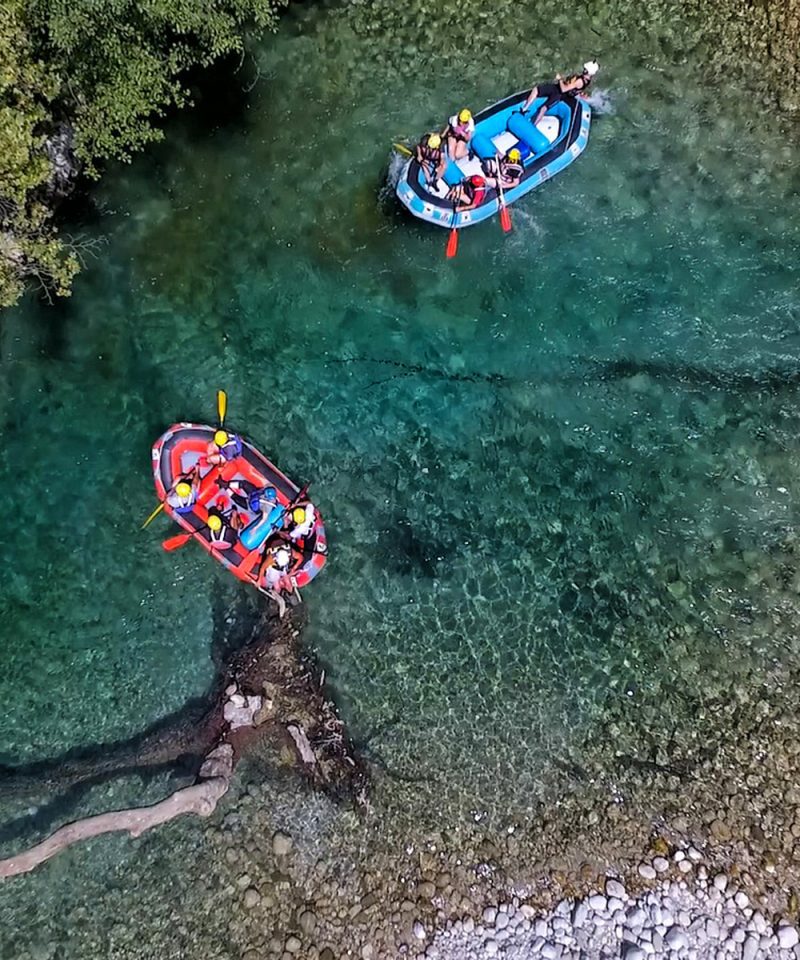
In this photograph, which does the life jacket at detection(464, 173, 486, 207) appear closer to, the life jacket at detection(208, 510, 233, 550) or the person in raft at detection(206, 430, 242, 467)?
the person in raft at detection(206, 430, 242, 467)

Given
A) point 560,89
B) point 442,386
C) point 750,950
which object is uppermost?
point 560,89

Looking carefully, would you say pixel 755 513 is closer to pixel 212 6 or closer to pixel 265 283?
pixel 265 283

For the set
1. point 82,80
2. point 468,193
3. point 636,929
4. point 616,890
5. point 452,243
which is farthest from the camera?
point 452,243

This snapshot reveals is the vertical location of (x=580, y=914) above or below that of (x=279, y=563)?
below

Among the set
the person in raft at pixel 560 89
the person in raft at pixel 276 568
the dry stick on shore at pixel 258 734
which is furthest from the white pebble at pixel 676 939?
the person in raft at pixel 560 89

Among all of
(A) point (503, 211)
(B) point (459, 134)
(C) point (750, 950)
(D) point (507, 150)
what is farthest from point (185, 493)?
(C) point (750, 950)

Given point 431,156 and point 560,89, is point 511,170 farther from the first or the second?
point 560,89

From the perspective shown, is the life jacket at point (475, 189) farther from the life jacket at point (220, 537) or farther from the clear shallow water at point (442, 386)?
the life jacket at point (220, 537)
